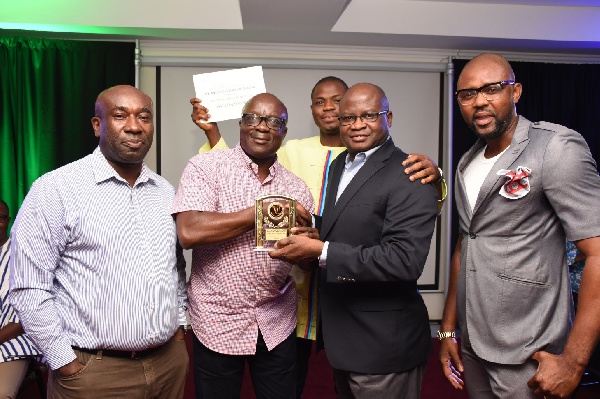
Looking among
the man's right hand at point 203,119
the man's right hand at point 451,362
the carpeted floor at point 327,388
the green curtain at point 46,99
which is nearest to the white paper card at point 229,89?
the man's right hand at point 203,119

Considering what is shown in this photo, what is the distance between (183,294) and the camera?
2.32 m

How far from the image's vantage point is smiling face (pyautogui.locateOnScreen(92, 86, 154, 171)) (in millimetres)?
2035

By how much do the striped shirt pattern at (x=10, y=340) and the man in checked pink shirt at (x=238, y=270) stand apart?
1352 millimetres

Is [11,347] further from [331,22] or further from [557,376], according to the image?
[331,22]

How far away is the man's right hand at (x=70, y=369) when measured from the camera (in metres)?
1.88

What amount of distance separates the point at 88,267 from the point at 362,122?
122 centimetres

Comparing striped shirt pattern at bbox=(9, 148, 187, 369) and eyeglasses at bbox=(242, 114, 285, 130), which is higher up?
eyeglasses at bbox=(242, 114, 285, 130)

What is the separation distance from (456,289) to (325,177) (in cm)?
96

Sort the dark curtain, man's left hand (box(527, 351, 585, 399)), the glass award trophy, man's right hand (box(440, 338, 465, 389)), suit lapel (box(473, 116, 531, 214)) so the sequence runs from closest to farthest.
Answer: man's left hand (box(527, 351, 585, 399)), suit lapel (box(473, 116, 531, 214)), the glass award trophy, man's right hand (box(440, 338, 465, 389)), the dark curtain

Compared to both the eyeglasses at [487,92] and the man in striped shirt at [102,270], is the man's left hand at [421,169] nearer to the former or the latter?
the eyeglasses at [487,92]

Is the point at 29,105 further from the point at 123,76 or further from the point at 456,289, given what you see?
the point at 456,289

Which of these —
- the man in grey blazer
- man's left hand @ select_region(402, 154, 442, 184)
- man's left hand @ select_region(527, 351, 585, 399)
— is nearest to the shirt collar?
man's left hand @ select_region(402, 154, 442, 184)

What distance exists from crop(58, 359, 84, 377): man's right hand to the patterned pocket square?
1.68 m

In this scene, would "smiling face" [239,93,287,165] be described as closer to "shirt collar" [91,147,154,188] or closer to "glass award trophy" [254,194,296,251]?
"glass award trophy" [254,194,296,251]
